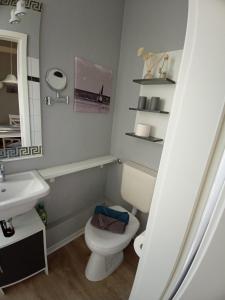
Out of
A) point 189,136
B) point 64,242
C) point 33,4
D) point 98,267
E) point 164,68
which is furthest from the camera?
point 64,242

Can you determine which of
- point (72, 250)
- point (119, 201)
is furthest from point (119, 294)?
point (119, 201)

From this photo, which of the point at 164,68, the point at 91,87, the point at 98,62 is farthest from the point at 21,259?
the point at 164,68

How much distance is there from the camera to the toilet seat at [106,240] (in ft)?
4.22

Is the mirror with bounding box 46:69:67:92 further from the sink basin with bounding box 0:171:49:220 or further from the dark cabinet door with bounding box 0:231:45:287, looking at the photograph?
the dark cabinet door with bounding box 0:231:45:287

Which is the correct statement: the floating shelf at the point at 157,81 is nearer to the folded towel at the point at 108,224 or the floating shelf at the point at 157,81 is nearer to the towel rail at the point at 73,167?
the towel rail at the point at 73,167

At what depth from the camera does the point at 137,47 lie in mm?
1528

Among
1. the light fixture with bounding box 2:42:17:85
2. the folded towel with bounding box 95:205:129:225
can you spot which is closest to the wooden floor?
the folded towel with bounding box 95:205:129:225

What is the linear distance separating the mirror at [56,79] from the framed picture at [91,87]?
4.6 inches

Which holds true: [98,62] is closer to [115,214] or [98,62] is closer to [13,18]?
[13,18]

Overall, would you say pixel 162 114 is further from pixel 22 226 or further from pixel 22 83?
pixel 22 226

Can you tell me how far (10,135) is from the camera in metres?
1.23

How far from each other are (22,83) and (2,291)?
1563 mm

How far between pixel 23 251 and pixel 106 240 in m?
0.62

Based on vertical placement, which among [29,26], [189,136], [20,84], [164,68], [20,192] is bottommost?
[20,192]
